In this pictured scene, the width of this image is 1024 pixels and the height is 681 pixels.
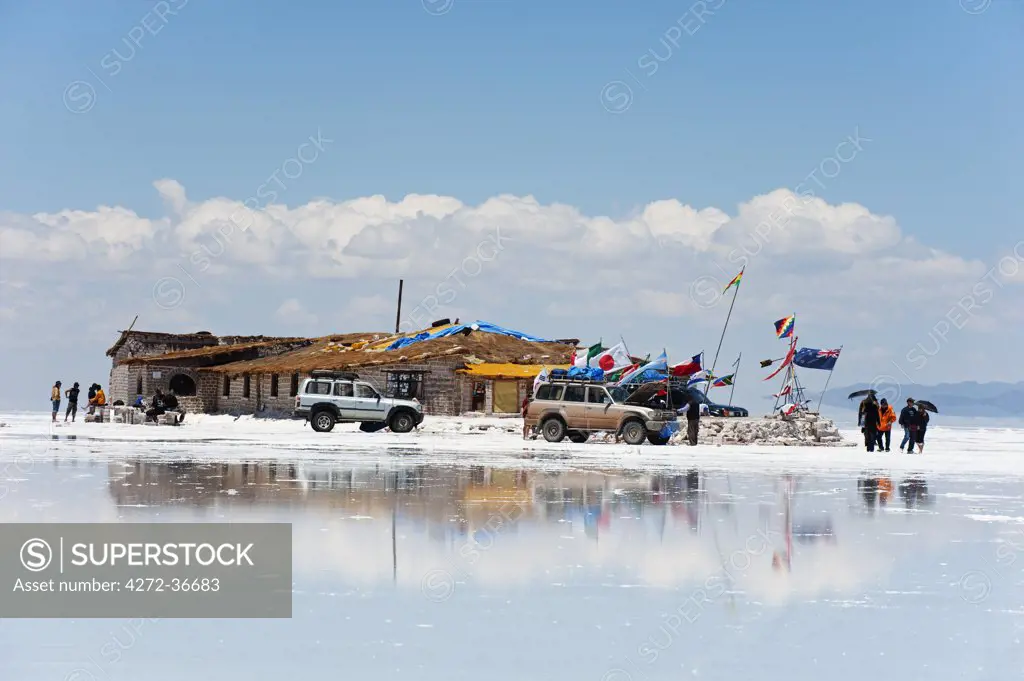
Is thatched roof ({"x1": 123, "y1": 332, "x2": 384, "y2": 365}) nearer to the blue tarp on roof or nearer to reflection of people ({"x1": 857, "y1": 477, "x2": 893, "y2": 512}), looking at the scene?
the blue tarp on roof

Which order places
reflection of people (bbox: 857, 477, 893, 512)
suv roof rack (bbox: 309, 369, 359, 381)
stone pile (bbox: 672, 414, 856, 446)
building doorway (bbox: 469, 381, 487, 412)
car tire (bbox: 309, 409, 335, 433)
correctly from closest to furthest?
reflection of people (bbox: 857, 477, 893, 512) < stone pile (bbox: 672, 414, 856, 446) < car tire (bbox: 309, 409, 335, 433) < suv roof rack (bbox: 309, 369, 359, 381) < building doorway (bbox: 469, 381, 487, 412)

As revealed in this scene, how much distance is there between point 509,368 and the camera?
5306 centimetres

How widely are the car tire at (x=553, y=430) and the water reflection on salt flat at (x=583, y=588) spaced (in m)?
18.0

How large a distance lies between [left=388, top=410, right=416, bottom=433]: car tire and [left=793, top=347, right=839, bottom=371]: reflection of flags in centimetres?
1325

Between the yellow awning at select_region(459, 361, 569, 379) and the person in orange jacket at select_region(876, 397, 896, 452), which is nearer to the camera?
the person in orange jacket at select_region(876, 397, 896, 452)

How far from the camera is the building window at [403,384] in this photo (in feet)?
178

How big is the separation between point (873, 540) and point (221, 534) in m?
6.85

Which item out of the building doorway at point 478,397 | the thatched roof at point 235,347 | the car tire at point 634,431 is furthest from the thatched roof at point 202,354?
the car tire at point 634,431

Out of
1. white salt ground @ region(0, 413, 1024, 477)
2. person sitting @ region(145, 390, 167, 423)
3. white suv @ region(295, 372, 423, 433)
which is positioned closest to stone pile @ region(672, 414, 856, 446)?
white salt ground @ region(0, 413, 1024, 477)

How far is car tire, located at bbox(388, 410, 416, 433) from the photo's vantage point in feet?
139

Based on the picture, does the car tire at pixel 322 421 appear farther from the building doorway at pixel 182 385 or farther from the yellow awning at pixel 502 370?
the building doorway at pixel 182 385

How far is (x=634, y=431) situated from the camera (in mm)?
35094

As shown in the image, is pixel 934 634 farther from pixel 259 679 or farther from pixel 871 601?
pixel 259 679

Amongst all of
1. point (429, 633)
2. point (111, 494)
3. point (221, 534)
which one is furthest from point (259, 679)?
point (111, 494)
